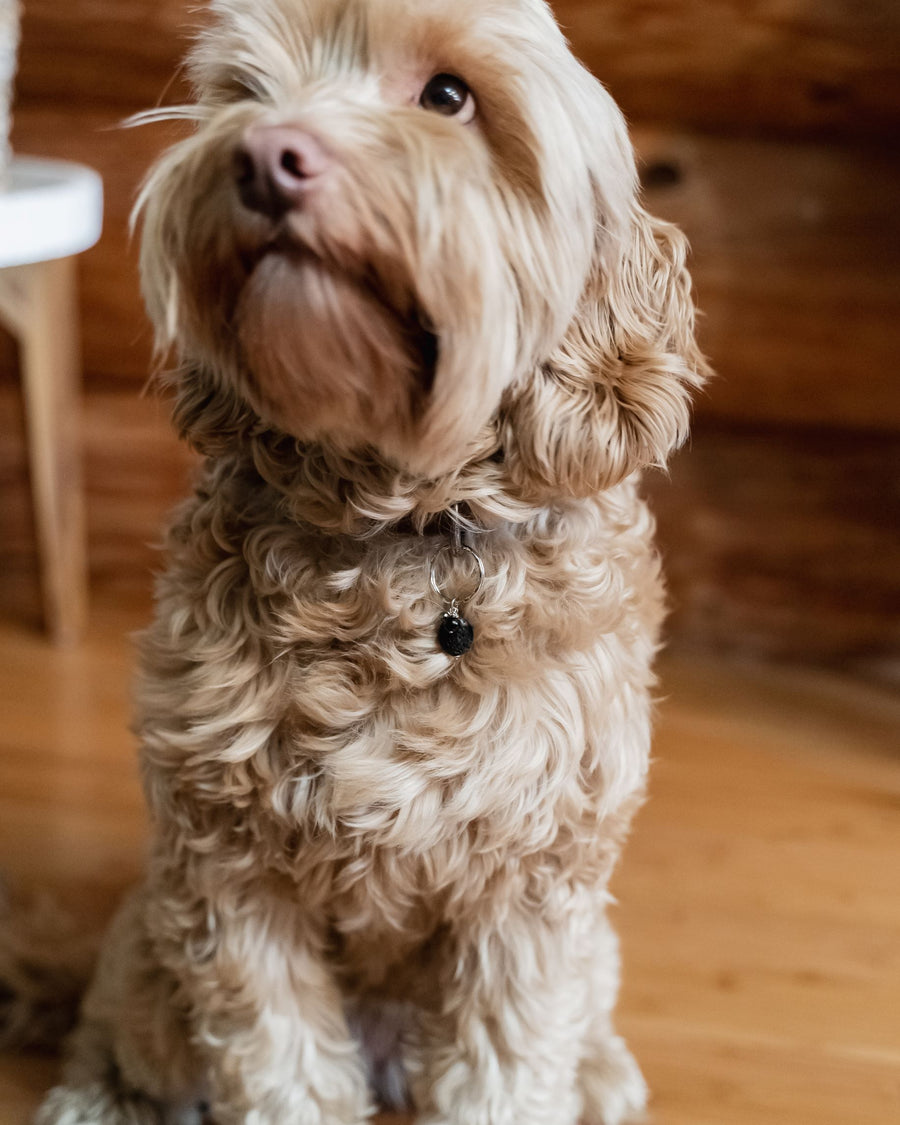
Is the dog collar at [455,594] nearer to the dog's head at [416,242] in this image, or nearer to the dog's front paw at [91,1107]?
the dog's head at [416,242]

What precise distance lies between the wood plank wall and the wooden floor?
0.15 m

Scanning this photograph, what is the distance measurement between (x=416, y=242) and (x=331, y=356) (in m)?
0.09

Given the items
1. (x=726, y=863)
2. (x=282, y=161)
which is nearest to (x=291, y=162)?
(x=282, y=161)

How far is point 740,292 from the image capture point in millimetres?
1872

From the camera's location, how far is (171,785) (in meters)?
0.93

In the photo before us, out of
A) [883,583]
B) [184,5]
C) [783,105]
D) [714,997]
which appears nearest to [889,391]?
[883,583]

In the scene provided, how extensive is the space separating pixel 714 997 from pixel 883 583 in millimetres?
914

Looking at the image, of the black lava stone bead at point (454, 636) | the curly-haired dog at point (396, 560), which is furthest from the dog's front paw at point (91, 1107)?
the black lava stone bead at point (454, 636)

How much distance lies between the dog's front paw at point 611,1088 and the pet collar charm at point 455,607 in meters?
0.50

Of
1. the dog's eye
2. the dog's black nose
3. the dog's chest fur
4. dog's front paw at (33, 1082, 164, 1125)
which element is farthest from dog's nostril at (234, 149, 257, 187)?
dog's front paw at (33, 1082, 164, 1125)

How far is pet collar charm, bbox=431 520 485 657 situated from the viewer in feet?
2.84

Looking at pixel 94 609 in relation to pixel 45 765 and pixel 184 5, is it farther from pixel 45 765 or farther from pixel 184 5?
pixel 184 5

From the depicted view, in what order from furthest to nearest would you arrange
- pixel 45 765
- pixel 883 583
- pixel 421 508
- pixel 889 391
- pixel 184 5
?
pixel 883 583
pixel 889 391
pixel 184 5
pixel 45 765
pixel 421 508

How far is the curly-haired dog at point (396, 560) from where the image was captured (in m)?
0.75
